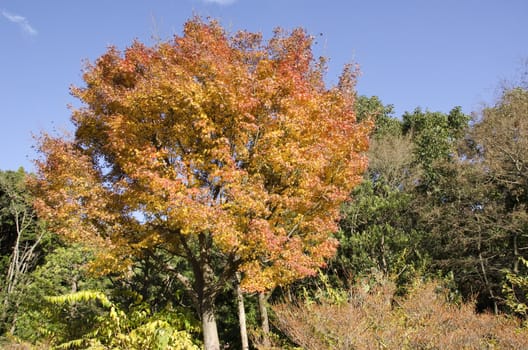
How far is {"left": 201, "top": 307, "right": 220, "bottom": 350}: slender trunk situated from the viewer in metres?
9.16

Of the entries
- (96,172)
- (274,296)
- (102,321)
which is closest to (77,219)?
(96,172)

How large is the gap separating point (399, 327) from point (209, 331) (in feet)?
15.1

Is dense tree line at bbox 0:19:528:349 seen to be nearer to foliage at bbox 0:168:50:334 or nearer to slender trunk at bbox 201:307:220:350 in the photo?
slender trunk at bbox 201:307:220:350

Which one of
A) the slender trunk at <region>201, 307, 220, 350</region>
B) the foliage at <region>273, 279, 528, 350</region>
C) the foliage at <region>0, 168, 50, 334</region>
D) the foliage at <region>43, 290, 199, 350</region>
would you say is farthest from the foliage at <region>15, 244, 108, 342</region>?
the foliage at <region>273, 279, 528, 350</region>

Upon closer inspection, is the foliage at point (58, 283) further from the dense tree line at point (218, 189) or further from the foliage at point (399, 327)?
the foliage at point (399, 327)

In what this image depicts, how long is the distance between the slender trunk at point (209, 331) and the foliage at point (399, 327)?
2075mm

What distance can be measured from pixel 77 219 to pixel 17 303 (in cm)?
1238

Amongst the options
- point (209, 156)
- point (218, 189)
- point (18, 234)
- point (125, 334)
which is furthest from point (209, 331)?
point (18, 234)

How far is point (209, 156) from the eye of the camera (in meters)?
8.34

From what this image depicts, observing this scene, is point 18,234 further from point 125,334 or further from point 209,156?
point 209,156

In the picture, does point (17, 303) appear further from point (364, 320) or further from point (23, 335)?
point (364, 320)

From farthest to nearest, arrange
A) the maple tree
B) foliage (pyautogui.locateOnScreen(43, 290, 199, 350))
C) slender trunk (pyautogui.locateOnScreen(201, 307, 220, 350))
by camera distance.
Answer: slender trunk (pyautogui.locateOnScreen(201, 307, 220, 350)) < the maple tree < foliage (pyautogui.locateOnScreen(43, 290, 199, 350))

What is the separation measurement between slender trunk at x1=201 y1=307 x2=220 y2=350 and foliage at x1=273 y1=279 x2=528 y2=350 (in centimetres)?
208

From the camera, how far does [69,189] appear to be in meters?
8.24
